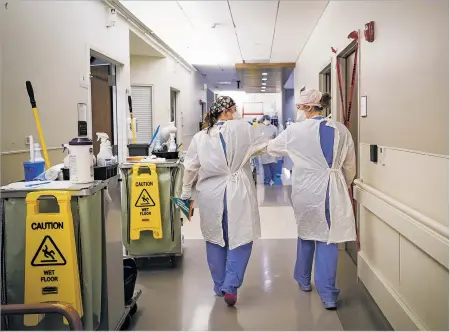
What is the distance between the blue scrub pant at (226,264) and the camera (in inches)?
115

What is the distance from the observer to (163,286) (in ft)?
10.7

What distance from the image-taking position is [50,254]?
1.76 metres

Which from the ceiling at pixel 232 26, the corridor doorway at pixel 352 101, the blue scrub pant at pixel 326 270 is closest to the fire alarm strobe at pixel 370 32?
the corridor doorway at pixel 352 101

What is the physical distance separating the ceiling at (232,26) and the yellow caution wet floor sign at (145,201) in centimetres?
252

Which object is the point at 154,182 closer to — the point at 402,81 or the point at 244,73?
the point at 402,81

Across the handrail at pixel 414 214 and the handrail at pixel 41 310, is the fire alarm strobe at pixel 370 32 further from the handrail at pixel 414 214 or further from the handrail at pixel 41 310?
the handrail at pixel 41 310

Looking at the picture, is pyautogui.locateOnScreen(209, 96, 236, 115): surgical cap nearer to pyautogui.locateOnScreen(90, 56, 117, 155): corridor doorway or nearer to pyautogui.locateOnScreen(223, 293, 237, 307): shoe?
pyautogui.locateOnScreen(223, 293, 237, 307): shoe

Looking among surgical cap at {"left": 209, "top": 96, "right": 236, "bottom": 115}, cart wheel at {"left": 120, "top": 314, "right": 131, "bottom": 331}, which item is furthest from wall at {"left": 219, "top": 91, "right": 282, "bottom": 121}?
cart wheel at {"left": 120, "top": 314, "right": 131, "bottom": 331}

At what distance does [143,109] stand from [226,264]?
4643 millimetres

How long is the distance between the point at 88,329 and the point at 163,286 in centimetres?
137

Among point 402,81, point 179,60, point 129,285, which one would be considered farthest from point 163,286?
point 179,60

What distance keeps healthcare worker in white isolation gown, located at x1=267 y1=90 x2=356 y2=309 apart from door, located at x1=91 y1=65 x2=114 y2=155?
257cm

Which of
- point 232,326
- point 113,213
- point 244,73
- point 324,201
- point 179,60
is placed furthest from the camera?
point 244,73

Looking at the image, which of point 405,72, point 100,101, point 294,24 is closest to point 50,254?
point 405,72
